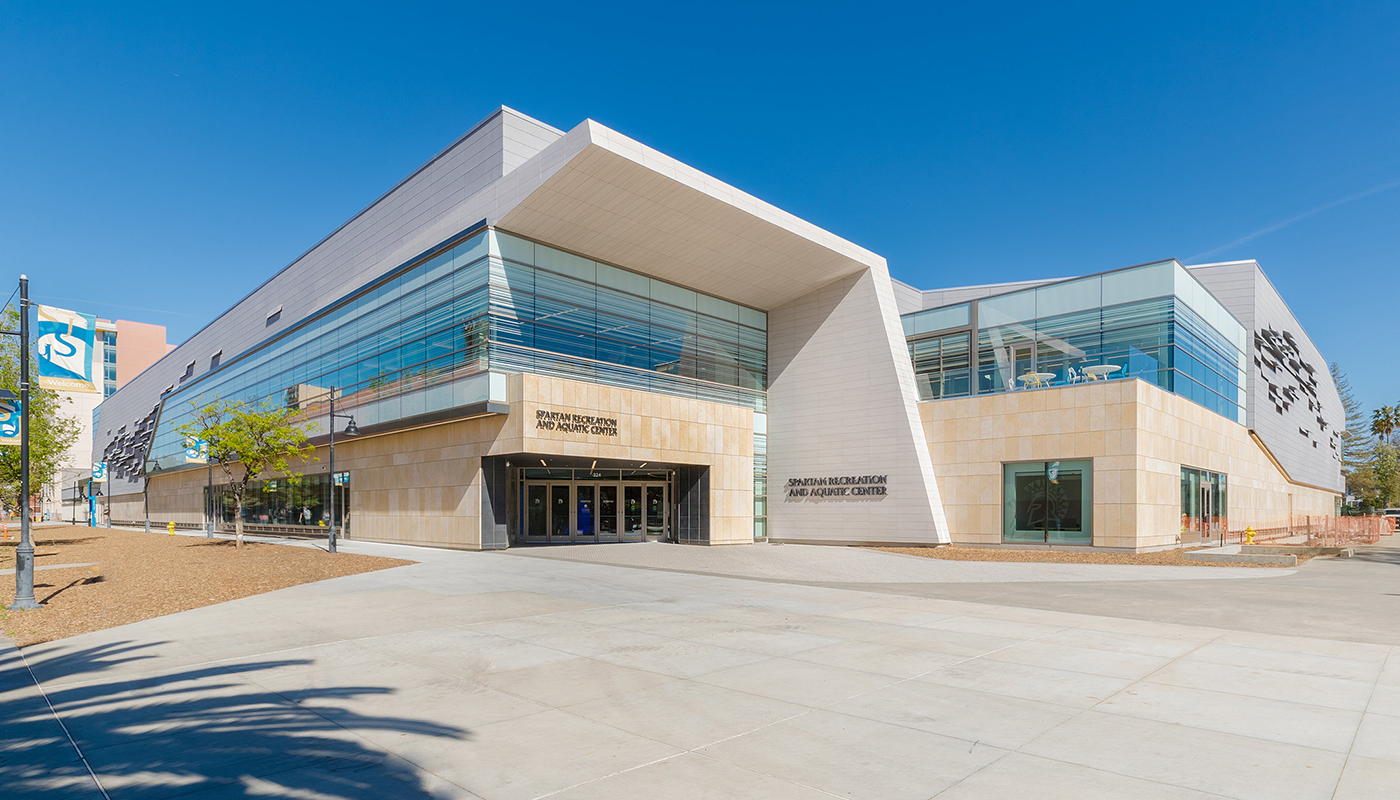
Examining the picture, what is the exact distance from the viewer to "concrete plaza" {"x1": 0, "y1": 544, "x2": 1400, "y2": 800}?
5250 millimetres

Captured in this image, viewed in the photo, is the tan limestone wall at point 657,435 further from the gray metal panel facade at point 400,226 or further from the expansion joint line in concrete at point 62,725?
the expansion joint line in concrete at point 62,725

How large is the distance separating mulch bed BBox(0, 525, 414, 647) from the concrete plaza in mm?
1205

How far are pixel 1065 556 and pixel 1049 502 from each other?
4187mm

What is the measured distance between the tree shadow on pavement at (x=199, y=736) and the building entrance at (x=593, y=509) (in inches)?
895

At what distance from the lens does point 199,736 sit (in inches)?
245

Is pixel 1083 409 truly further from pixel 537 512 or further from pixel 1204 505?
pixel 537 512

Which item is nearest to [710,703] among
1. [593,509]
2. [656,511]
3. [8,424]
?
[8,424]

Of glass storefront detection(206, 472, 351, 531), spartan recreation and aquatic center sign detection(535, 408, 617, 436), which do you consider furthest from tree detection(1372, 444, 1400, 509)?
glass storefront detection(206, 472, 351, 531)

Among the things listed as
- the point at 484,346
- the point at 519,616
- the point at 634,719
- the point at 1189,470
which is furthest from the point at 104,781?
the point at 1189,470

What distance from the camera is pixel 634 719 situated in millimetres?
6695

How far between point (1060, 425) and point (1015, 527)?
4.30 metres

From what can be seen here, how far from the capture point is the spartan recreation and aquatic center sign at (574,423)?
27.0m

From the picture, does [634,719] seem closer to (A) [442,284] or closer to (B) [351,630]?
(B) [351,630]

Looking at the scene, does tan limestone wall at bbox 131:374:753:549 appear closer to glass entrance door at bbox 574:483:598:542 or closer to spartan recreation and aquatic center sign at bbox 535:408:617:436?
spartan recreation and aquatic center sign at bbox 535:408:617:436
